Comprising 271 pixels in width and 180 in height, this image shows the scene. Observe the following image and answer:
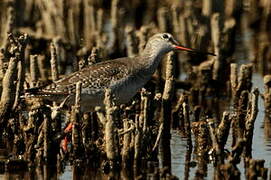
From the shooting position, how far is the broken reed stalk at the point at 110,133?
8.35 metres

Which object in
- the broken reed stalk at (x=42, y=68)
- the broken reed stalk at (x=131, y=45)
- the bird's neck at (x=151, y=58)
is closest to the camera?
the bird's neck at (x=151, y=58)

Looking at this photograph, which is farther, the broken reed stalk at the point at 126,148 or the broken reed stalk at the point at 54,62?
the broken reed stalk at the point at 54,62

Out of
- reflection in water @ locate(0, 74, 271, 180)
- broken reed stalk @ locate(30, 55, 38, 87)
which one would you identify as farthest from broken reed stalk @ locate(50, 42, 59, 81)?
reflection in water @ locate(0, 74, 271, 180)

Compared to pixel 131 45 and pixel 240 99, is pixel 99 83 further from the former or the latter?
pixel 131 45

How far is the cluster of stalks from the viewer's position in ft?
28.7

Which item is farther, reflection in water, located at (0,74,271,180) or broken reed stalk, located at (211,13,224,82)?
broken reed stalk, located at (211,13,224,82)

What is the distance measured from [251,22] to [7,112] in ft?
29.5

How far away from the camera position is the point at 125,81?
33.1 ft

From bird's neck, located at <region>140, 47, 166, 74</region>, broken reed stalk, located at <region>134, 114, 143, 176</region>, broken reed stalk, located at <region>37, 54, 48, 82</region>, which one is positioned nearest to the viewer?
broken reed stalk, located at <region>134, 114, 143, 176</region>

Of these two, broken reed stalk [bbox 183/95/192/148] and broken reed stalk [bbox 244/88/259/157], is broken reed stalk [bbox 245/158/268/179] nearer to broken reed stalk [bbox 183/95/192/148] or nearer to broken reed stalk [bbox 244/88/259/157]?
broken reed stalk [bbox 244/88/259/157]

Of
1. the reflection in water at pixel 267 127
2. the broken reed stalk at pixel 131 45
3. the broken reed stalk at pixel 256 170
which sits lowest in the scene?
the broken reed stalk at pixel 256 170

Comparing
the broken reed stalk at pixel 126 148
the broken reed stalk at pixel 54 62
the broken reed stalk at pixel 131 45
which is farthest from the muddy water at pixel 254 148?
the broken reed stalk at pixel 131 45

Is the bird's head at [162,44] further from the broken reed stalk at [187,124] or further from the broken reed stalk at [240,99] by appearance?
the broken reed stalk at [187,124]

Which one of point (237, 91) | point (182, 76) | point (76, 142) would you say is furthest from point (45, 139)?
point (182, 76)
